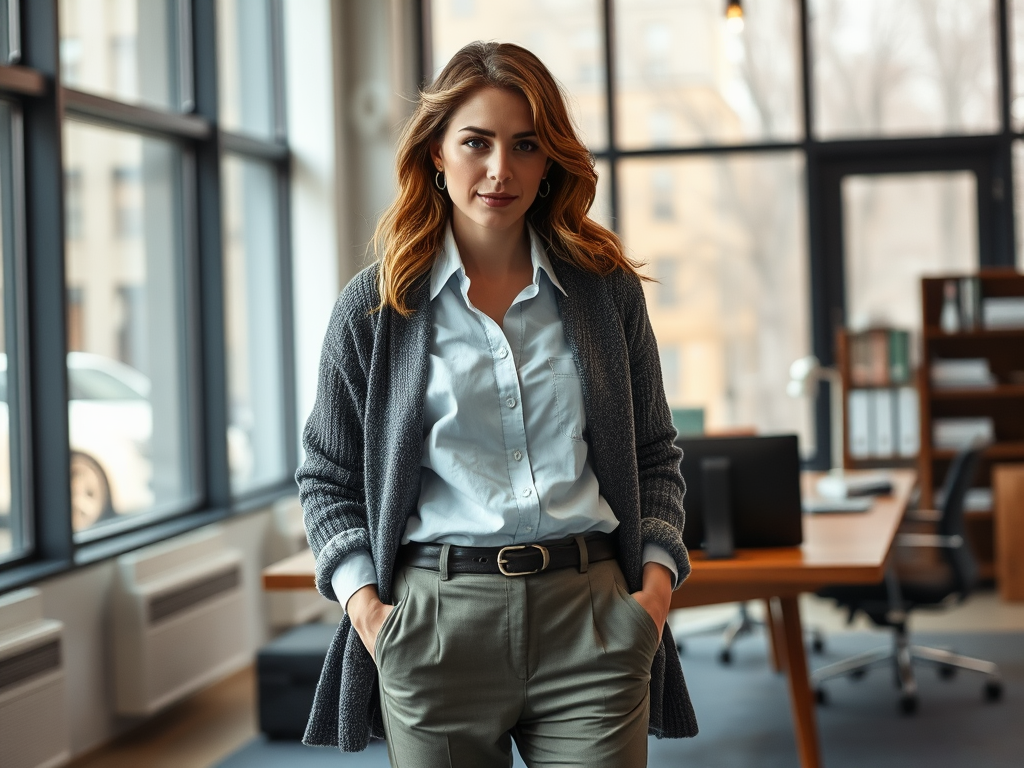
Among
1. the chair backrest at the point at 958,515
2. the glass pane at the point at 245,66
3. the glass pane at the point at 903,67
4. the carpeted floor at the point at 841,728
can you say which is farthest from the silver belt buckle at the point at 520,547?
the glass pane at the point at 903,67

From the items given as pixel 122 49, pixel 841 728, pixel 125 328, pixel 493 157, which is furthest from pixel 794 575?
pixel 122 49

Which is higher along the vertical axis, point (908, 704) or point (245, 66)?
point (245, 66)

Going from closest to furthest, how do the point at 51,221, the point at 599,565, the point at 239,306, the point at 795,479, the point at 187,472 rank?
the point at 599,565, the point at 795,479, the point at 51,221, the point at 187,472, the point at 239,306

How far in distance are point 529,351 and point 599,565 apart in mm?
312

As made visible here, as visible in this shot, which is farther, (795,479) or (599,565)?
(795,479)

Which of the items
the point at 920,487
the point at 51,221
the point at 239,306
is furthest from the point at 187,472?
the point at 920,487

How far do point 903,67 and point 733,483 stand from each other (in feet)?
13.4

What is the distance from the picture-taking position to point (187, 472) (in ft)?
16.4

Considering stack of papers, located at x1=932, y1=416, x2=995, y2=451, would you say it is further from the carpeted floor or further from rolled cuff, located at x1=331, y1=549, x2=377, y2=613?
rolled cuff, located at x1=331, y1=549, x2=377, y2=613

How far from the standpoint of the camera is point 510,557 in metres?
1.55

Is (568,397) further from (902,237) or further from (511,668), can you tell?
(902,237)

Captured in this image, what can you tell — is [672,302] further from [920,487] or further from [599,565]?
[599,565]

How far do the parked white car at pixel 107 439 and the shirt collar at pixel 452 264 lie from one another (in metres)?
2.55

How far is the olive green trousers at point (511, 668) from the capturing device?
1.54m
